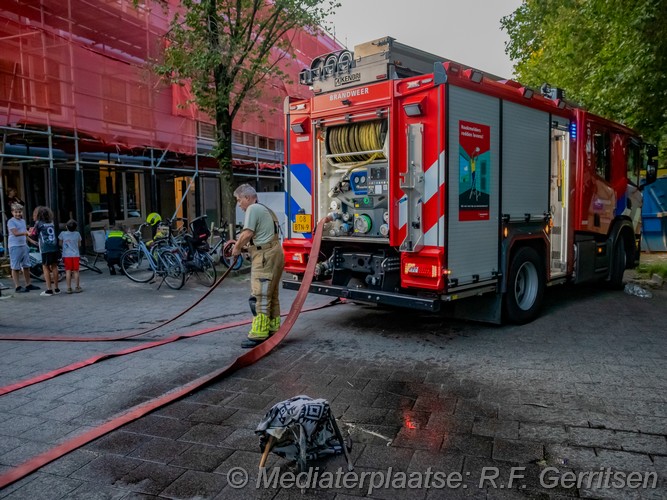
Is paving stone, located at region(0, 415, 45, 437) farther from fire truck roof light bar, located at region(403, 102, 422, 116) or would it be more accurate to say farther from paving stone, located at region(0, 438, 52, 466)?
fire truck roof light bar, located at region(403, 102, 422, 116)

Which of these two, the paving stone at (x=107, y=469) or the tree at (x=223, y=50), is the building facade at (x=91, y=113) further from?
the paving stone at (x=107, y=469)

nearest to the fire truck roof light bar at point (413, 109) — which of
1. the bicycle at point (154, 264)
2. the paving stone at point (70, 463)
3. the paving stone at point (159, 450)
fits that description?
the paving stone at point (159, 450)

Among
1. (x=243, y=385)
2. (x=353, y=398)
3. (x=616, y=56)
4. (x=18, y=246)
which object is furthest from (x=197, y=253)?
(x=616, y=56)

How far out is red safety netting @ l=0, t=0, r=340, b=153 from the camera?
1154 centimetres

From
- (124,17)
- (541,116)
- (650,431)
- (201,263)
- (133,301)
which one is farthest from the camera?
A: (124,17)

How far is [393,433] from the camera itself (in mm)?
3709

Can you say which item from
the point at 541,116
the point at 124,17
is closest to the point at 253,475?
the point at 541,116

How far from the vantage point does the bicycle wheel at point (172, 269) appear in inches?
404

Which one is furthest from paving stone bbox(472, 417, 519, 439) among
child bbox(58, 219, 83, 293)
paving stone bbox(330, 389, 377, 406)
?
child bbox(58, 219, 83, 293)

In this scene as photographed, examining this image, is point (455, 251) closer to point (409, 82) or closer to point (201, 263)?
point (409, 82)

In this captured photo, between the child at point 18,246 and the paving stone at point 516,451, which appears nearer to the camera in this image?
the paving stone at point 516,451

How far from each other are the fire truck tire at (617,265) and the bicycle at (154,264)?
300 inches

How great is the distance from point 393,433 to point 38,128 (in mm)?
11470

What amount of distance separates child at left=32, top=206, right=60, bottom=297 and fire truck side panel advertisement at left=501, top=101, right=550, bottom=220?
7.76m
